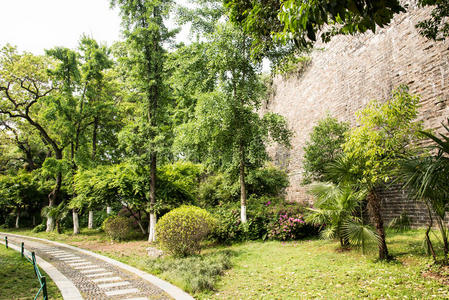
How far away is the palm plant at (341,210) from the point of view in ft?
19.1

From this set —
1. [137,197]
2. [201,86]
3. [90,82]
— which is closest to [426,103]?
[201,86]

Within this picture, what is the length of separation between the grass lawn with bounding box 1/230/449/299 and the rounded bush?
0.84 m

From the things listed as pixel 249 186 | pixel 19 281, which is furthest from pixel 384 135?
pixel 249 186

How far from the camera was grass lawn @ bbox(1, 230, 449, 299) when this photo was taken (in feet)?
13.6

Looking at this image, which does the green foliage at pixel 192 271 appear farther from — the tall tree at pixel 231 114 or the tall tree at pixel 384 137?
the tall tree at pixel 384 137

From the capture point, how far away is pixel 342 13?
2.29 meters

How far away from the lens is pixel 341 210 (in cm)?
638

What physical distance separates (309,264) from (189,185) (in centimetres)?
810

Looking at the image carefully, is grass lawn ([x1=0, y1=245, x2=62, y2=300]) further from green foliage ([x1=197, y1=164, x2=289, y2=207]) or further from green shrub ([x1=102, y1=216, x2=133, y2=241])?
green foliage ([x1=197, y1=164, x2=289, y2=207])

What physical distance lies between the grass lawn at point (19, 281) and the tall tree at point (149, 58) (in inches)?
184

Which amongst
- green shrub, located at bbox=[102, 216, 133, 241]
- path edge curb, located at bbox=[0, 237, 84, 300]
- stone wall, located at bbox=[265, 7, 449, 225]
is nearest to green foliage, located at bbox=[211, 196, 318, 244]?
stone wall, located at bbox=[265, 7, 449, 225]

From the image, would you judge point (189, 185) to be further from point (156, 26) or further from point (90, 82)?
point (90, 82)

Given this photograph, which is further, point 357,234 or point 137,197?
point 137,197

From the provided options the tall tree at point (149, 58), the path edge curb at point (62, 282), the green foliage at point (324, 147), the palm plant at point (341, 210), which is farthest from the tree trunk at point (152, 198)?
the palm plant at point (341, 210)
